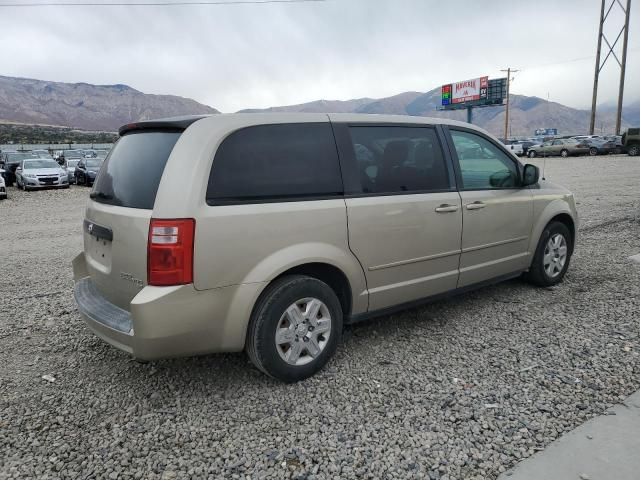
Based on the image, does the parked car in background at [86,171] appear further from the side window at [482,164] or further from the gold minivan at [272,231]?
the side window at [482,164]

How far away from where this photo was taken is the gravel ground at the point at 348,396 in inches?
106

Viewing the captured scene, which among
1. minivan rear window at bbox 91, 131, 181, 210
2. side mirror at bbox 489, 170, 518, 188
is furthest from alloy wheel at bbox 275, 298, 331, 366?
side mirror at bbox 489, 170, 518, 188

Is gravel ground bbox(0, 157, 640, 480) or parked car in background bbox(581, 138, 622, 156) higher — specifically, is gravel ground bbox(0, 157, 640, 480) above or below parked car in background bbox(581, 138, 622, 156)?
below

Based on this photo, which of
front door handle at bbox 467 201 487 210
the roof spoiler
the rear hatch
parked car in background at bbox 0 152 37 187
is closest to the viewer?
the rear hatch

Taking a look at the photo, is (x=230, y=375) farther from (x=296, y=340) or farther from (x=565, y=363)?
(x=565, y=363)

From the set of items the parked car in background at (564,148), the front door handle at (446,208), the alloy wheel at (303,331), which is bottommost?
the alloy wheel at (303,331)

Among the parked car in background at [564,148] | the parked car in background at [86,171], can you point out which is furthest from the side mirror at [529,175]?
the parked car in background at [564,148]

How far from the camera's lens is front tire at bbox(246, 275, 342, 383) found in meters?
3.27

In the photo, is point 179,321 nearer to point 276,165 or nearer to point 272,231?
point 272,231

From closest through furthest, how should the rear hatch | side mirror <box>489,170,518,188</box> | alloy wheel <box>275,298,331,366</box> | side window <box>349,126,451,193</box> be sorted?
the rear hatch < alloy wheel <box>275,298,331,366</box> < side window <box>349,126,451,193</box> < side mirror <box>489,170,518,188</box>

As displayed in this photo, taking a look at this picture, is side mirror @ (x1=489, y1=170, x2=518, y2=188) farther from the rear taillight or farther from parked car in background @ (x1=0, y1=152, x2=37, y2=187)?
parked car in background @ (x1=0, y1=152, x2=37, y2=187)

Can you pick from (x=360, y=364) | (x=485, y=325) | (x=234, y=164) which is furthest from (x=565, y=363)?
(x=234, y=164)

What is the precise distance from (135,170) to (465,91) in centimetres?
7390

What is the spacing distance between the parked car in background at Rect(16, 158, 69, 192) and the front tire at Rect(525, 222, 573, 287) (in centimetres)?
2038
